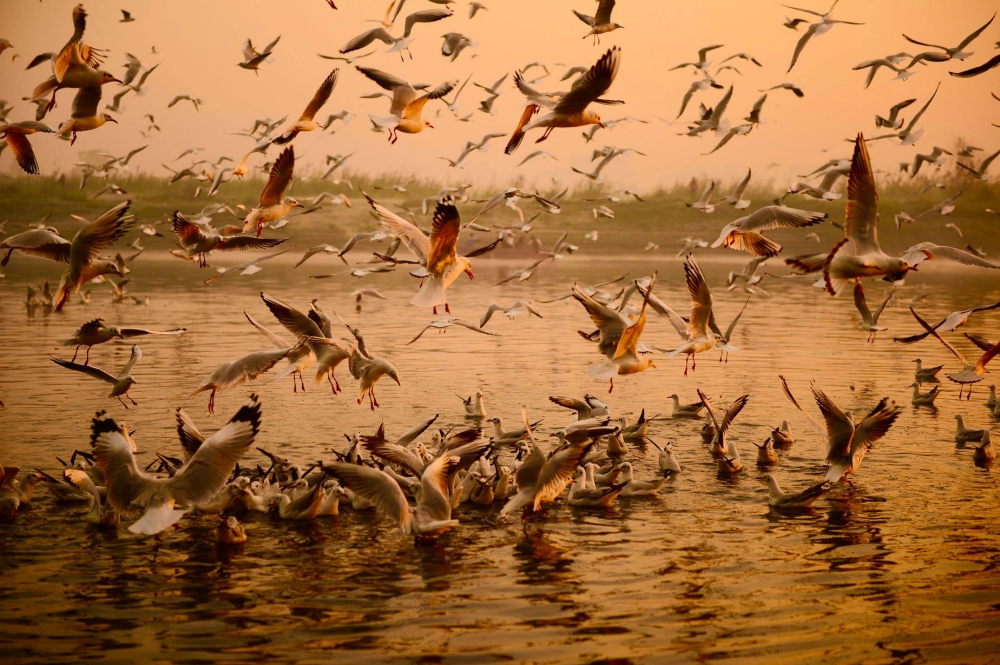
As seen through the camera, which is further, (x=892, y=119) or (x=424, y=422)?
(x=892, y=119)

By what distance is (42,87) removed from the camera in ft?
41.1

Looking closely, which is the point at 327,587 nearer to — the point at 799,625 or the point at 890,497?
the point at 799,625

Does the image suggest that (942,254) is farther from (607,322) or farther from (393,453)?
(393,453)

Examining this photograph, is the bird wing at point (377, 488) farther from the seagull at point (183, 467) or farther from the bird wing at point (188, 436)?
the bird wing at point (188, 436)

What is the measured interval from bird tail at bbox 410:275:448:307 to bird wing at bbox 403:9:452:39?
5.12 m

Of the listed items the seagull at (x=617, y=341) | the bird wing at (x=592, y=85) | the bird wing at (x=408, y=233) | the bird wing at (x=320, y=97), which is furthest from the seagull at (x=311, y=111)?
the seagull at (x=617, y=341)

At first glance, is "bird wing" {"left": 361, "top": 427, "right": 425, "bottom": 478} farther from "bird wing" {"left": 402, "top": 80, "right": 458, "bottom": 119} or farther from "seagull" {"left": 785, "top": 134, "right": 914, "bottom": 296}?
"bird wing" {"left": 402, "top": 80, "right": 458, "bottom": 119}

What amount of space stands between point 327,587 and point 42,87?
7.69 m

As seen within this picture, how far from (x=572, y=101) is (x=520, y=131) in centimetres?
100

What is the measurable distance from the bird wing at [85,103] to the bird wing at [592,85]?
521cm

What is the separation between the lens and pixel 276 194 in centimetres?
1254

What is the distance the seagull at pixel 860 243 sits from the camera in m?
9.02

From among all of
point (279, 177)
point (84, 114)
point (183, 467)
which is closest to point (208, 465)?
point (183, 467)

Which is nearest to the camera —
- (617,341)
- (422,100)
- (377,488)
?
(377,488)
